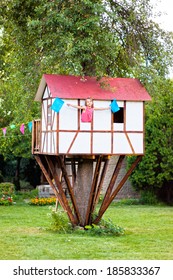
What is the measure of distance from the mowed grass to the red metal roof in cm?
409

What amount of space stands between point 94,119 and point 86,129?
1.30 ft

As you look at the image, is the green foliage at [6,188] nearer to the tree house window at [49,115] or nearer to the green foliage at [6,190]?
the green foliage at [6,190]

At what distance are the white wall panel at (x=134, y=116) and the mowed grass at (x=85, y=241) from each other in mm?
3250

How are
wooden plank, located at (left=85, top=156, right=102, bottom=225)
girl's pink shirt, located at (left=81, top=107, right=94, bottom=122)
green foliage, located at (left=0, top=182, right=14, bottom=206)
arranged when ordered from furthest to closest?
green foliage, located at (left=0, top=182, right=14, bottom=206) → wooden plank, located at (left=85, top=156, right=102, bottom=225) → girl's pink shirt, located at (left=81, top=107, right=94, bottom=122)

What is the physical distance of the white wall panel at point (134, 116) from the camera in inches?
723

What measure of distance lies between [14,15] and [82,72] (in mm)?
3951

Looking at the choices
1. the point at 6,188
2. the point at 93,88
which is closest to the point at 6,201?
the point at 6,188

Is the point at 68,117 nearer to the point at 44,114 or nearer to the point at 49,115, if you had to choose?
the point at 49,115

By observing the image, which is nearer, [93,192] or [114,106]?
[114,106]

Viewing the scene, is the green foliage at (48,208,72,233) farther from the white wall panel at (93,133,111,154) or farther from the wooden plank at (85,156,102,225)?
the white wall panel at (93,133,111,154)

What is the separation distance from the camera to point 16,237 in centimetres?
1794

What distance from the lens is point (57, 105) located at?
17391mm

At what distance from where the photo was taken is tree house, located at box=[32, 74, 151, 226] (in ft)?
57.8

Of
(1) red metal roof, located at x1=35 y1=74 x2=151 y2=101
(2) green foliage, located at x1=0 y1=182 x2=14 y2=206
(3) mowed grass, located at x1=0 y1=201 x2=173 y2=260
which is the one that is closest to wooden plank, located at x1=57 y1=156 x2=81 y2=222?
(3) mowed grass, located at x1=0 y1=201 x2=173 y2=260
